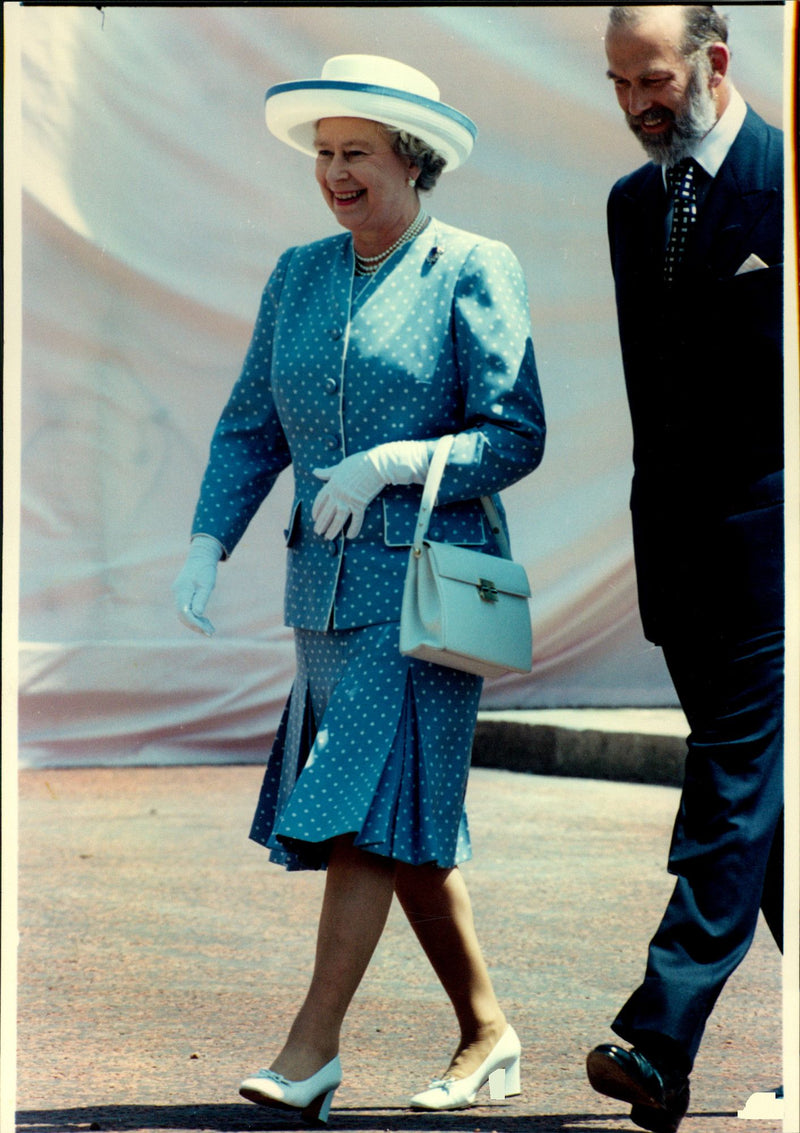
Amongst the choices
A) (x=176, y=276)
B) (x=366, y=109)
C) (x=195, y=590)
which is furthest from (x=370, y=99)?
(x=176, y=276)

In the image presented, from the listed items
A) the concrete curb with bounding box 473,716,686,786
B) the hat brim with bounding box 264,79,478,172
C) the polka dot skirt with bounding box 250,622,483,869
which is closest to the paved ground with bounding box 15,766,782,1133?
the concrete curb with bounding box 473,716,686,786

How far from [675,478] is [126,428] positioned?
168 inches

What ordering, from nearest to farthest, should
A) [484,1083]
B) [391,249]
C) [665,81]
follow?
[665,81] → [484,1083] → [391,249]

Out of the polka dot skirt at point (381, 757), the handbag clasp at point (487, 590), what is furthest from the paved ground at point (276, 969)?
the handbag clasp at point (487, 590)

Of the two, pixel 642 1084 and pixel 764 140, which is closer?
pixel 642 1084

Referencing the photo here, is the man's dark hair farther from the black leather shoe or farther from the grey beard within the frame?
the black leather shoe

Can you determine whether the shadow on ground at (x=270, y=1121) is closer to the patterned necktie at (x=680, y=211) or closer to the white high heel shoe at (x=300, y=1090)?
the white high heel shoe at (x=300, y=1090)

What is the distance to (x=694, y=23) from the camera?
9.18ft

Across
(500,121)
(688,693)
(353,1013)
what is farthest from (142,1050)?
(500,121)

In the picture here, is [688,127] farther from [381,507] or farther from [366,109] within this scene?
[381,507]

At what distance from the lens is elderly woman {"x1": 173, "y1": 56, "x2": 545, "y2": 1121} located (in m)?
2.96

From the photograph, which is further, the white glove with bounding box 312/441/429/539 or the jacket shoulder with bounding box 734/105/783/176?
the white glove with bounding box 312/441/429/539

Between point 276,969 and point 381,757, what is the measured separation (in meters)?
1.29

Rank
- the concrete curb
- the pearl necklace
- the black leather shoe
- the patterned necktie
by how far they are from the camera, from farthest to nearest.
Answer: the concrete curb
the pearl necklace
the patterned necktie
the black leather shoe
